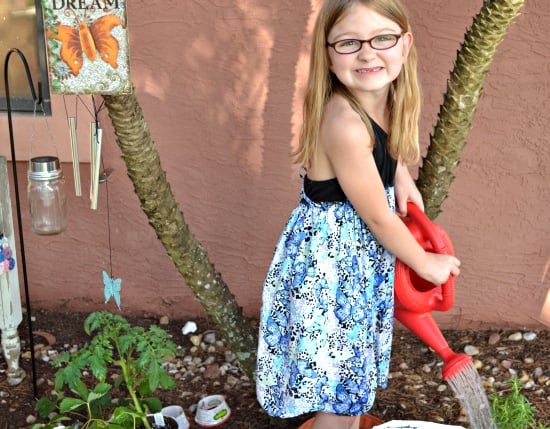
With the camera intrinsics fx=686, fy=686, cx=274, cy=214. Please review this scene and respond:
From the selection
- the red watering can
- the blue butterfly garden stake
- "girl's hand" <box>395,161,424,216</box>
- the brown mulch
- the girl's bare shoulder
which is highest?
the girl's bare shoulder

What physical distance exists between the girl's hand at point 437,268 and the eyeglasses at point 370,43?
611mm

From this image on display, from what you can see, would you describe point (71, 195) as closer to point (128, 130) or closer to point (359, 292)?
point (128, 130)

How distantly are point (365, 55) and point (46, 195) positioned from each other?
1.33m

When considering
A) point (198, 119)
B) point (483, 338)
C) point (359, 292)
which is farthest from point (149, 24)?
point (483, 338)

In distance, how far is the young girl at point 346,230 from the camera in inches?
73.9

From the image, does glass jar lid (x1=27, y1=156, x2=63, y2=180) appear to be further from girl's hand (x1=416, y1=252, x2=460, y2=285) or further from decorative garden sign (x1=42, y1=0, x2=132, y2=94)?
girl's hand (x1=416, y1=252, x2=460, y2=285)

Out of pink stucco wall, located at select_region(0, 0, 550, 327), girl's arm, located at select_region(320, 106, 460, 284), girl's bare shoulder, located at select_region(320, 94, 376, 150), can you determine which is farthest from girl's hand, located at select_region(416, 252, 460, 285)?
pink stucco wall, located at select_region(0, 0, 550, 327)

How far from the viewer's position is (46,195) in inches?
99.9

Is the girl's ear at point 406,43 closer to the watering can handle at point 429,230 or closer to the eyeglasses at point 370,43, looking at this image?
the eyeglasses at point 370,43

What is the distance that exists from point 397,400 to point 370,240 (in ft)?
3.56

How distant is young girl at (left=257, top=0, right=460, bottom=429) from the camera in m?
1.88

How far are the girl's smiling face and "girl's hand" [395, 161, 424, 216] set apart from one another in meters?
0.41

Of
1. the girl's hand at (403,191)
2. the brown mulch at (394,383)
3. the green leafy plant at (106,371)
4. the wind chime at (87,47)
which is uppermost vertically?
the wind chime at (87,47)

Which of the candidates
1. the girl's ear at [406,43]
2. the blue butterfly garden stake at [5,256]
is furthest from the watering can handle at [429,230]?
the blue butterfly garden stake at [5,256]
